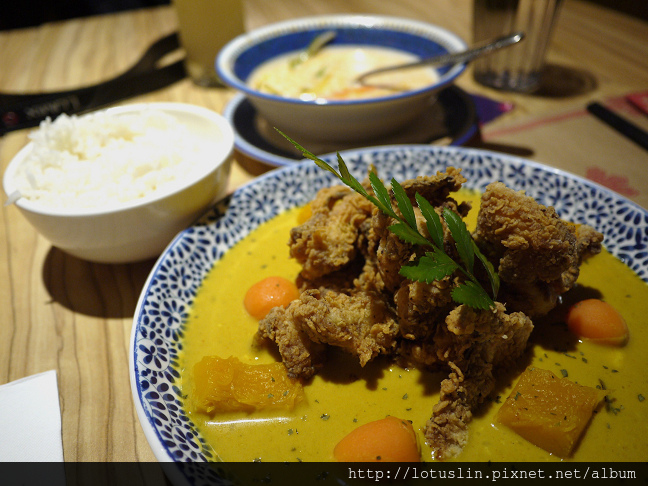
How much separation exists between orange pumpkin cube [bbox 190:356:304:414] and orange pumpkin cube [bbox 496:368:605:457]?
0.78 metres

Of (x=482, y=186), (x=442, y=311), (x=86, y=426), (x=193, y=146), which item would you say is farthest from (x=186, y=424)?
(x=482, y=186)

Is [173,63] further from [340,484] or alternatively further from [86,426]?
[340,484]

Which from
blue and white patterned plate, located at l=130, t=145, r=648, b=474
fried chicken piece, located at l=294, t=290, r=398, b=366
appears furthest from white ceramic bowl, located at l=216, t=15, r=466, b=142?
fried chicken piece, located at l=294, t=290, r=398, b=366

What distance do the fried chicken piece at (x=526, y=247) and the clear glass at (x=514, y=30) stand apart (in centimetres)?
274

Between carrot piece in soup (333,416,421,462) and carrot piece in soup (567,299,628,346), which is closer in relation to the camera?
carrot piece in soup (333,416,421,462)

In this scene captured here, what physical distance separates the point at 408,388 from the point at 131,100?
144 inches

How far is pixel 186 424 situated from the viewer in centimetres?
163

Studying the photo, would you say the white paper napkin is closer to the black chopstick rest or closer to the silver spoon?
the silver spoon

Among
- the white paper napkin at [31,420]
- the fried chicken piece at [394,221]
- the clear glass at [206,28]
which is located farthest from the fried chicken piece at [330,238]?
the clear glass at [206,28]

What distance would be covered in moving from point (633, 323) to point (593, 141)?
1.75 m

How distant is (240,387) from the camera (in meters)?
1.72

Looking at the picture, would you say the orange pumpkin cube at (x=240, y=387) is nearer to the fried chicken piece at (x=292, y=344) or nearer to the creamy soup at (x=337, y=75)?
the fried chicken piece at (x=292, y=344)

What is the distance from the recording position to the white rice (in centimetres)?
234

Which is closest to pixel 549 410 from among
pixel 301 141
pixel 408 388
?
pixel 408 388
